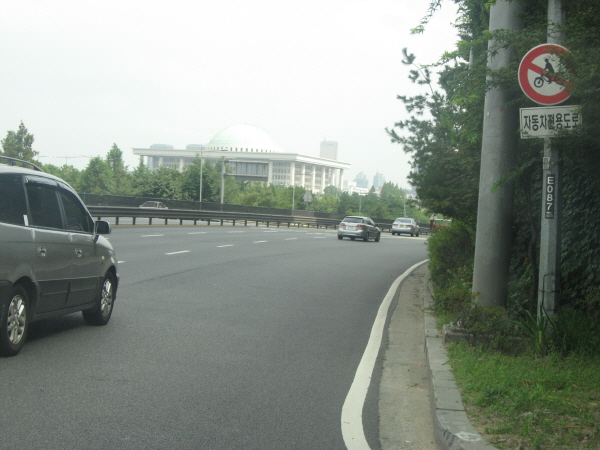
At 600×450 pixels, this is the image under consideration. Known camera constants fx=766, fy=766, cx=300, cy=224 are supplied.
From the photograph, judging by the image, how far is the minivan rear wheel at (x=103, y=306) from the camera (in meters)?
8.82

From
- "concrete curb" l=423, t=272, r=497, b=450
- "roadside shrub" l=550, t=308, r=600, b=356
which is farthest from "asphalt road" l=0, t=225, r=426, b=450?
"roadside shrub" l=550, t=308, r=600, b=356

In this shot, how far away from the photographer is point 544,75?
6523mm

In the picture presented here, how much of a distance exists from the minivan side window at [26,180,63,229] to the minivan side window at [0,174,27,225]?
128 millimetres

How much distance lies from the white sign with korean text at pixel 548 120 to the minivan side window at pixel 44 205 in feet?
15.1

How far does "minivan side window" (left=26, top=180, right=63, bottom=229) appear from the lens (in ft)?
24.1

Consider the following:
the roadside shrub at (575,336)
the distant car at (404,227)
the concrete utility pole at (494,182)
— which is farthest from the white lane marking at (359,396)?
the distant car at (404,227)

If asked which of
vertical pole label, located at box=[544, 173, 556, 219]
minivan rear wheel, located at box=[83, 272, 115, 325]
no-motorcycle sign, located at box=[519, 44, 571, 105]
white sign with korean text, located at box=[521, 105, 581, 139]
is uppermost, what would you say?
no-motorcycle sign, located at box=[519, 44, 571, 105]

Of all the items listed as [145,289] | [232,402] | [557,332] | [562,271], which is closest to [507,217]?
[562,271]

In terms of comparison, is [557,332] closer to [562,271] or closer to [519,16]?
[562,271]

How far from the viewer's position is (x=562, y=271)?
8094 millimetres

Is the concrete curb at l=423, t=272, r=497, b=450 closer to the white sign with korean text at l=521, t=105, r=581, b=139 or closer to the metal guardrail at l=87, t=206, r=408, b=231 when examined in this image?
the white sign with korean text at l=521, t=105, r=581, b=139

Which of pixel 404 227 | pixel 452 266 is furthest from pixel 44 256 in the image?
pixel 404 227

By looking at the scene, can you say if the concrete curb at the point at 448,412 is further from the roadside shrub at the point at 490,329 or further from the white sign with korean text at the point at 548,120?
the white sign with korean text at the point at 548,120

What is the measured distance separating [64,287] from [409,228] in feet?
187
